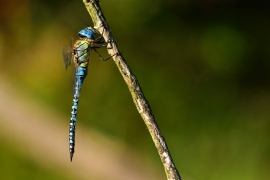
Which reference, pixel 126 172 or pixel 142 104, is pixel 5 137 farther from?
pixel 142 104

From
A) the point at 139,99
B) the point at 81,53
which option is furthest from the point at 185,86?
the point at 139,99

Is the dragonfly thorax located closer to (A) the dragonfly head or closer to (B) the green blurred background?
(A) the dragonfly head

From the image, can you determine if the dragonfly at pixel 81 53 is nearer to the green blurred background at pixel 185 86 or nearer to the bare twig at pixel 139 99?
the bare twig at pixel 139 99

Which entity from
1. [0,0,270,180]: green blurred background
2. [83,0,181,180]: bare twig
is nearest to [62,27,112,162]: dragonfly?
[83,0,181,180]: bare twig

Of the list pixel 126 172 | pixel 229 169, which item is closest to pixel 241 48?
pixel 229 169

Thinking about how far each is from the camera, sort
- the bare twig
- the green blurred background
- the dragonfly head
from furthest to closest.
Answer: the green blurred background < the dragonfly head < the bare twig

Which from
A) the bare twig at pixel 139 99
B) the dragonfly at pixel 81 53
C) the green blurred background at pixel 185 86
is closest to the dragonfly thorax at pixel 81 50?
the dragonfly at pixel 81 53
